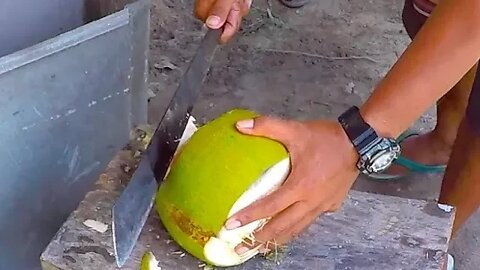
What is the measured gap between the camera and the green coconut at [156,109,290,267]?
109 cm

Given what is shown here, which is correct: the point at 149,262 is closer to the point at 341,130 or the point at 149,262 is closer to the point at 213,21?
the point at 341,130

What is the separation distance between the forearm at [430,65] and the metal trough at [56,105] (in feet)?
1.95

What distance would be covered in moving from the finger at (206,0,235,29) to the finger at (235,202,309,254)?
0.39 metres

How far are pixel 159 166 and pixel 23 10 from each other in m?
0.61

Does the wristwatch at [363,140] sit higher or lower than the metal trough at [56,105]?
higher

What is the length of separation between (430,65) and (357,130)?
5.2 inches

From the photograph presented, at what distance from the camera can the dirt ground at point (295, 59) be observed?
2.27 m

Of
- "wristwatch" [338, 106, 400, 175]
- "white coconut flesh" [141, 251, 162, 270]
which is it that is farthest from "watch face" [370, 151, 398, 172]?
"white coconut flesh" [141, 251, 162, 270]

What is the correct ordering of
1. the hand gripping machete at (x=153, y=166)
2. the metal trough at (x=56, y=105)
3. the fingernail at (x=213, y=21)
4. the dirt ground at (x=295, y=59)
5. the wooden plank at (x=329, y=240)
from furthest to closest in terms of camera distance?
the dirt ground at (x=295, y=59), the metal trough at (x=56, y=105), the fingernail at (x=213, y=21), the wooden plank at (x=329, y=240), the hand gripping machete at (x=153, y=166)

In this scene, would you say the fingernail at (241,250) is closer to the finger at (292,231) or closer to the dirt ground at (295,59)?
the finger at (292,231)

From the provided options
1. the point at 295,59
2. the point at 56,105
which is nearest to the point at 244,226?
the point at 56,105

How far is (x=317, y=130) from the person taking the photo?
3.56 ft

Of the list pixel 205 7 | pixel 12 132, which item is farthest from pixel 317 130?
pixel 12 132

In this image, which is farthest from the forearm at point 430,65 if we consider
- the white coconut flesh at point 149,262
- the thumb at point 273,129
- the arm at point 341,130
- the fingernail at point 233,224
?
the white coconut flesh at point 149,262
